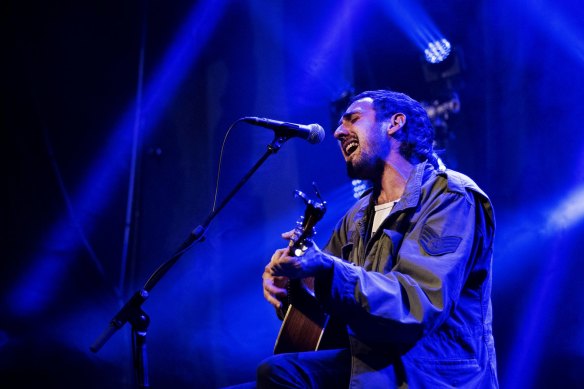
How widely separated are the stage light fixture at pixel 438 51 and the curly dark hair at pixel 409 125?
77.5 inches

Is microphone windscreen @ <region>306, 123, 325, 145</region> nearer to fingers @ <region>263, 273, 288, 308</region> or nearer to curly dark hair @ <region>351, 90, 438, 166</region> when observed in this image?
curly dark hair @ <region>351, 90, 438, 166</region>

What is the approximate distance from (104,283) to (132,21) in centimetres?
276

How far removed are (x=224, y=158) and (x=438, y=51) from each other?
91.8 inches

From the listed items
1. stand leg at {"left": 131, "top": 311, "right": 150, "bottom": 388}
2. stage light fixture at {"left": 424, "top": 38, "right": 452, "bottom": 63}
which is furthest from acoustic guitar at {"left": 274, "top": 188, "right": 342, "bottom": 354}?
stage light fixture at {"left": 424, "top": 38, "right": 452, "bottom": 63}

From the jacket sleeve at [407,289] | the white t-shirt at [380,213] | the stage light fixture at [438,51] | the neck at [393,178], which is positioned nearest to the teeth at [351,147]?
the neck at [393,178]

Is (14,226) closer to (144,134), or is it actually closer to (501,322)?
(144,134)

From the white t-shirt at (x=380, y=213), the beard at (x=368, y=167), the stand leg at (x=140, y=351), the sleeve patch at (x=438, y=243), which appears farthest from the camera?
the beard at (x=368, y=167)

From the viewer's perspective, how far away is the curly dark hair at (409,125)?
112 inches

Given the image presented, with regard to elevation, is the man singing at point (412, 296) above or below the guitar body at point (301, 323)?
above

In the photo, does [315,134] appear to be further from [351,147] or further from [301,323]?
[301,323]

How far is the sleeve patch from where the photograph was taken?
193cm

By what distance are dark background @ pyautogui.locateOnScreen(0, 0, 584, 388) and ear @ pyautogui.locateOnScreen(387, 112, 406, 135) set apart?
1.82 m

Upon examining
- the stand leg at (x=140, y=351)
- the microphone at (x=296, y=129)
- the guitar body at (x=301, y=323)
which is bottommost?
the stand leg at (x=140, y=351)

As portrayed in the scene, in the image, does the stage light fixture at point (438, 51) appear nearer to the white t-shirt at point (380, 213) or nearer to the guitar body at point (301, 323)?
the white t-shirt at point (380, 213)
